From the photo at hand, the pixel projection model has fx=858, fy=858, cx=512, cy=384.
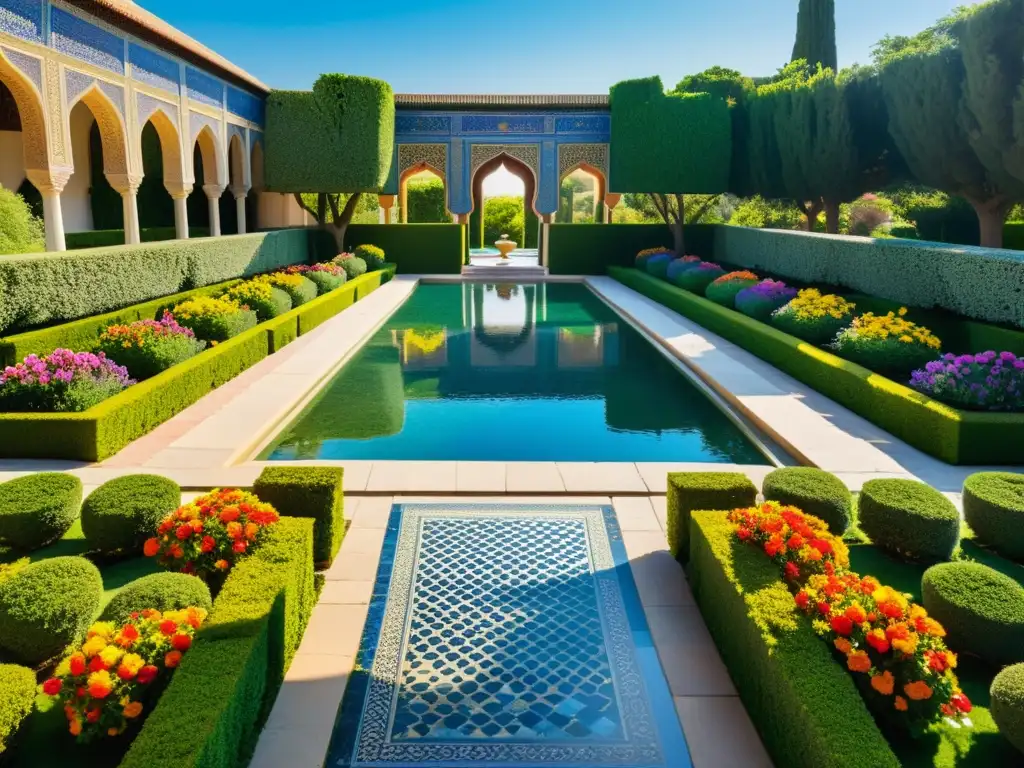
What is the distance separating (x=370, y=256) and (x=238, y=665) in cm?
2043

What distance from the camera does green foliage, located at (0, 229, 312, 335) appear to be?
8.74m

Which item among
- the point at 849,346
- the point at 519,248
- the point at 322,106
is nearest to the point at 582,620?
the point at 849,346

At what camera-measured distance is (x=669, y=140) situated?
2347 cm

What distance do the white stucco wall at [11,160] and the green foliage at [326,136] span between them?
6763 millimetres

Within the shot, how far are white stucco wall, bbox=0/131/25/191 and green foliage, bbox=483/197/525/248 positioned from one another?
950 inches

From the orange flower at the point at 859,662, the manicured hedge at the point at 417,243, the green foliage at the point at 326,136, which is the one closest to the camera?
the orange flower at the point at 859,662

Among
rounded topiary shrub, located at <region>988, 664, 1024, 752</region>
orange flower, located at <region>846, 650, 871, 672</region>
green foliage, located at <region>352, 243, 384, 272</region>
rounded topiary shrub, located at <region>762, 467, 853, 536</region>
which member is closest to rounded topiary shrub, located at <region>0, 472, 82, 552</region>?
rounded topiary shrub, located at <region>762, 467, 853, 536</region>

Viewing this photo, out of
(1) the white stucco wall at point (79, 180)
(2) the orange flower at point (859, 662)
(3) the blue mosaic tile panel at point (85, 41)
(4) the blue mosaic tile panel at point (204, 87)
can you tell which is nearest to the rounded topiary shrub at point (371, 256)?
(4) the blue mosaic tile panel at point (204, 87)

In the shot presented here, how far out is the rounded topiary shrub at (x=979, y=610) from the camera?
3.75 meters

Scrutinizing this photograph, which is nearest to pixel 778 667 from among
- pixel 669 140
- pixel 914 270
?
pixel 914 270

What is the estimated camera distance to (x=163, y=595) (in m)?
3.85

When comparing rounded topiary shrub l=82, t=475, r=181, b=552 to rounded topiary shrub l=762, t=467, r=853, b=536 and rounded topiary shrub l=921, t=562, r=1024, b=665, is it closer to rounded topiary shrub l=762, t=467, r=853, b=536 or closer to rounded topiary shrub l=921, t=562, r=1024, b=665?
rounded topiary shrub l=762, t=467, r=853, b=536

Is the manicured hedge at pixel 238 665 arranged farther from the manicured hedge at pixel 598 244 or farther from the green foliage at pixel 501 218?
the green foliage at pixel 501 218

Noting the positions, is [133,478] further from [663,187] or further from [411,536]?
[663,187]
